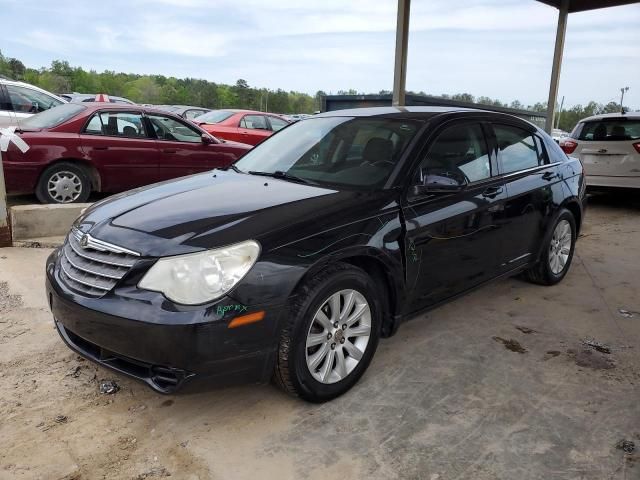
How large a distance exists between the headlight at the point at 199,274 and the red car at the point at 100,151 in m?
5.01

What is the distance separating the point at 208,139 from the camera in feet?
26.0

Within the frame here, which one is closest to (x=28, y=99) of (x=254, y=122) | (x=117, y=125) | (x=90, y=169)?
(x=117, y=125)

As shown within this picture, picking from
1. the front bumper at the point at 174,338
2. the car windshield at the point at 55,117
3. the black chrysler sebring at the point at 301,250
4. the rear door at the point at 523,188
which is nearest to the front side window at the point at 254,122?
the car windshield at the point at 55,117

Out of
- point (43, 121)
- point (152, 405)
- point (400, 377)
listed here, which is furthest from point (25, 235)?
point (400, 377)

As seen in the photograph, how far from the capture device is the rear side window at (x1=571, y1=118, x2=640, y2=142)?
28.1 ft

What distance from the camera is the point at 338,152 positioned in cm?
367

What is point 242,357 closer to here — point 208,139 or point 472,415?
point 472,415

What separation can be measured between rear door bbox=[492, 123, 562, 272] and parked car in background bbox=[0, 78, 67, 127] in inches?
307

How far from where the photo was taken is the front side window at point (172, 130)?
24.9ft

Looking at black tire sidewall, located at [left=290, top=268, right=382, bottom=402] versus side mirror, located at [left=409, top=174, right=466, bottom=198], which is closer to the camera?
black tire sidewall, located at [left=290, top=268, right=382, bottom=402]

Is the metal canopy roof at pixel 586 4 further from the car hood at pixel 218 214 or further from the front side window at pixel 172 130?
the car hood at pixel 218 214

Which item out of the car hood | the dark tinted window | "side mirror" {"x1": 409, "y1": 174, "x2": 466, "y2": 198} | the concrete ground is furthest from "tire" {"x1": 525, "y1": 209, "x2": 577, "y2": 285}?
the car hood

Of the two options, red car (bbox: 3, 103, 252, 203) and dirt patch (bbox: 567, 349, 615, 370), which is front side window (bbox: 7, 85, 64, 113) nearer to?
red car (bbox: 3, 103, 252, 203)

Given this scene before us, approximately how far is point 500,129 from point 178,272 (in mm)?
2805
